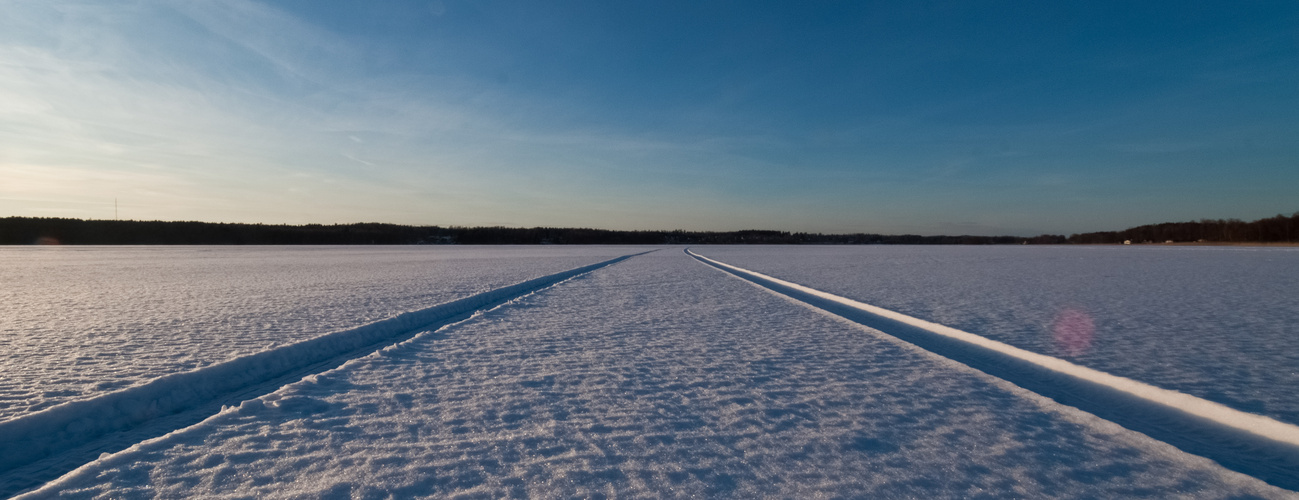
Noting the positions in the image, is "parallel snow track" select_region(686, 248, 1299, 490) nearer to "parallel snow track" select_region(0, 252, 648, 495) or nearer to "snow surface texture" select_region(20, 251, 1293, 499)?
"snow surface texture" select_region(20, 251, 1293, 499)

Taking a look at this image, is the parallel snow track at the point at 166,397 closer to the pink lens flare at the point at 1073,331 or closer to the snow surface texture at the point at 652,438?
the snow surface texture at the point at 652,438

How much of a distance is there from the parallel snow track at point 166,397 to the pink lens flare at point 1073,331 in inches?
233

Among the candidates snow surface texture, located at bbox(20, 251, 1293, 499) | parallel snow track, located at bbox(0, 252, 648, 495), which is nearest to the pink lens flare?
snow surface texture, located at bbox(20, 251, 1293, 499)

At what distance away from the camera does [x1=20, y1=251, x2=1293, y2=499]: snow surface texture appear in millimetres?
2189

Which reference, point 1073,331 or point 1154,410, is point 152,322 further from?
point 1073,331

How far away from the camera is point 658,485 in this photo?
7.16 ft

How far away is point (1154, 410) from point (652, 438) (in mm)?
2792

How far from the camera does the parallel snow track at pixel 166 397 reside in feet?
9.00

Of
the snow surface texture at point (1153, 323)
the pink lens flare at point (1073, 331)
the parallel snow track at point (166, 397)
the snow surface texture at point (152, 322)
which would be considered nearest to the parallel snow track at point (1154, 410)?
the snow surface texture at point (1153, 323)

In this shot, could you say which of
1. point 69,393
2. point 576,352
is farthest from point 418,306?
point 69,393

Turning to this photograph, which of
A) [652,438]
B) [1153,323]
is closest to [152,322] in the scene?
[652,438]

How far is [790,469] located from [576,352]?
2670 millimetres

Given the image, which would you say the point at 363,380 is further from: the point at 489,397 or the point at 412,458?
the point at 412,458

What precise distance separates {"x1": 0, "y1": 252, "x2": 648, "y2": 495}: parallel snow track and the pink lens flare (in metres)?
5.93
